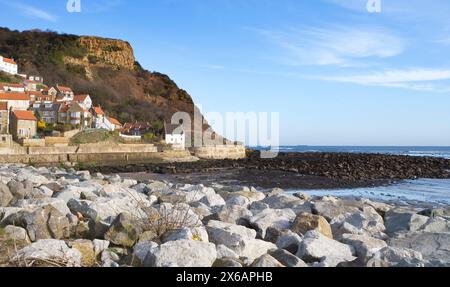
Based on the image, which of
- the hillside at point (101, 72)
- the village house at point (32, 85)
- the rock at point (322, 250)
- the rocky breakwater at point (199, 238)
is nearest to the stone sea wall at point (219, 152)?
the hillside at point (101, 72)

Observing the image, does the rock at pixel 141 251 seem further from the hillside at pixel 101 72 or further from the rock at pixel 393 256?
the hillside at pixel 101 72

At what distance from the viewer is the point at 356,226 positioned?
5496 mm

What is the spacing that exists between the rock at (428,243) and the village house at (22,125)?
35.8 meters

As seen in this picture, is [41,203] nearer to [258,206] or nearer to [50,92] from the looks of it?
[258,206]

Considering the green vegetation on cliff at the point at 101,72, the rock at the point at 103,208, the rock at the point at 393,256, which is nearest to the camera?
the rock at the point at 393,256

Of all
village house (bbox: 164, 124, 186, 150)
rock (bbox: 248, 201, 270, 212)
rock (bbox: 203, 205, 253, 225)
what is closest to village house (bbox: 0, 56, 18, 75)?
village house (bbox: 164, 124, 186, 150)

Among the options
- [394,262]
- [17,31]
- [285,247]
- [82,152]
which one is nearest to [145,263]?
[285,247]

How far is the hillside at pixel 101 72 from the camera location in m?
70.7

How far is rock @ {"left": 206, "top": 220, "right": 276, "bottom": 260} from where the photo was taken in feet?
13.5

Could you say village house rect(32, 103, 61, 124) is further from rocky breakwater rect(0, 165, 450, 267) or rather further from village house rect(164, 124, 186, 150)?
rocky breakwater rect(0, 165, 450, 267)

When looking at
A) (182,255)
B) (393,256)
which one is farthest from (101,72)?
(393,256)

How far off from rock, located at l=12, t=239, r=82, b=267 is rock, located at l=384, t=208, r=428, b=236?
11.8 ft

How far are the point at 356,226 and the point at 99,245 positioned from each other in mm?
3107
